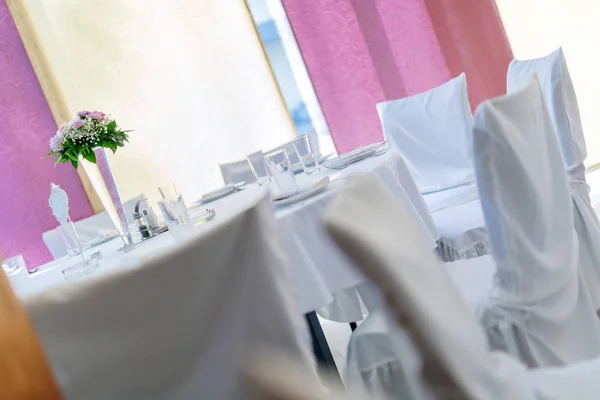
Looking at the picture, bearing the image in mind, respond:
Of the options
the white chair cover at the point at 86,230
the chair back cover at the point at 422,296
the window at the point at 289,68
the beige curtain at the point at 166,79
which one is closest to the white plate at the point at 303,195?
the chair back cover at the point at 422,296

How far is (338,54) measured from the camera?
165 inches

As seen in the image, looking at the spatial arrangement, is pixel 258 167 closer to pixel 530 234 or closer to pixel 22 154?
pixel 530 234

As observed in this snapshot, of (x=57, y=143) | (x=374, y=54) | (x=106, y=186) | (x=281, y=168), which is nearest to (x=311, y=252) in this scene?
(x=281, y=168)

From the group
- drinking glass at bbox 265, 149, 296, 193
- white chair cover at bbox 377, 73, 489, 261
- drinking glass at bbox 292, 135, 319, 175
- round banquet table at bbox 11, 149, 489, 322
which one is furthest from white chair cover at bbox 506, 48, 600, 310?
drinking glass at bbox 265, 149, 296, 193

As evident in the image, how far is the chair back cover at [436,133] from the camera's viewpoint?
2.57 m

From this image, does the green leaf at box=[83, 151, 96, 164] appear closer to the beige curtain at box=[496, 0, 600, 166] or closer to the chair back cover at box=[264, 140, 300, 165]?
the chair back cover at box=[264, 140, 300, 165]

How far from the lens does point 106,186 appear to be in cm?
178

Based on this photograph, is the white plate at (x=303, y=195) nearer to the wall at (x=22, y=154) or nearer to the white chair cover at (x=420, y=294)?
the white chair cover at (x=420, y=294)

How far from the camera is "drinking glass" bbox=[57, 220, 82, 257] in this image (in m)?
2.01

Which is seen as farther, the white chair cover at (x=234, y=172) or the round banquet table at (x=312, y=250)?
the white chair cover at (x=234, y=172)

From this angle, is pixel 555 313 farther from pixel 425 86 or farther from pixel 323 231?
pixel 425 86

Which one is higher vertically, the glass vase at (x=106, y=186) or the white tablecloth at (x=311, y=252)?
the glass vase at (x=106, y=186)

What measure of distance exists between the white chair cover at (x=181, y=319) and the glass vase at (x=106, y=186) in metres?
1.08

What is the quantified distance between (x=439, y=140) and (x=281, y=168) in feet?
3.91
